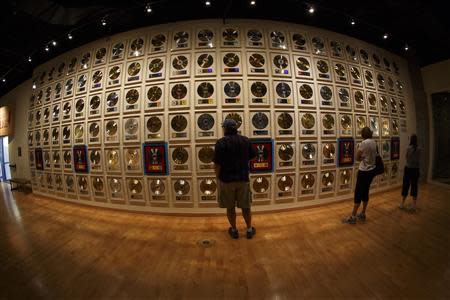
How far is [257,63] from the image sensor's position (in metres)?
3.92

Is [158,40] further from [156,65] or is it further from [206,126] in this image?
[206,126]

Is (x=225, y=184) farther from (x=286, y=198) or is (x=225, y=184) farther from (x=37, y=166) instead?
(x=37, y=166)

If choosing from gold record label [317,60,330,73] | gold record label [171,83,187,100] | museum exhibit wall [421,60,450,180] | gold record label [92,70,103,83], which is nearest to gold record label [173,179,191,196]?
gold record label [171,83,187,100]

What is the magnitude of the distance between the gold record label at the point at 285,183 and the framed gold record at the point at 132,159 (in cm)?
308

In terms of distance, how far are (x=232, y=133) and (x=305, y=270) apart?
1.96 m

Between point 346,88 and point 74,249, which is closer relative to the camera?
point 74,249

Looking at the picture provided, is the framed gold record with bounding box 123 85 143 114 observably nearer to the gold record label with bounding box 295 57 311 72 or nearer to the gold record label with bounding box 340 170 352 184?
the gold record label with bounding box 295 57 311 72

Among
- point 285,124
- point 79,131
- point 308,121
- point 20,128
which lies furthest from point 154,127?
point 20,128

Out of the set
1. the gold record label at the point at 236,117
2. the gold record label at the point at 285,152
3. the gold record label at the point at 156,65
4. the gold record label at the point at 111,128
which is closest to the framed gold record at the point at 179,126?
the gold record label at the point at 236,117

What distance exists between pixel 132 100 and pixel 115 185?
200 centimetres

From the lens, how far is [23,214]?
14.0 feet

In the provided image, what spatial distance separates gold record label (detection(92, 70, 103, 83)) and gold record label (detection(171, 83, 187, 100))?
6.70ft

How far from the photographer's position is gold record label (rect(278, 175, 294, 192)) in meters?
3.89

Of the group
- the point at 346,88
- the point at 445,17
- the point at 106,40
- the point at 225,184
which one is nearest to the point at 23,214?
the point at 106,40
